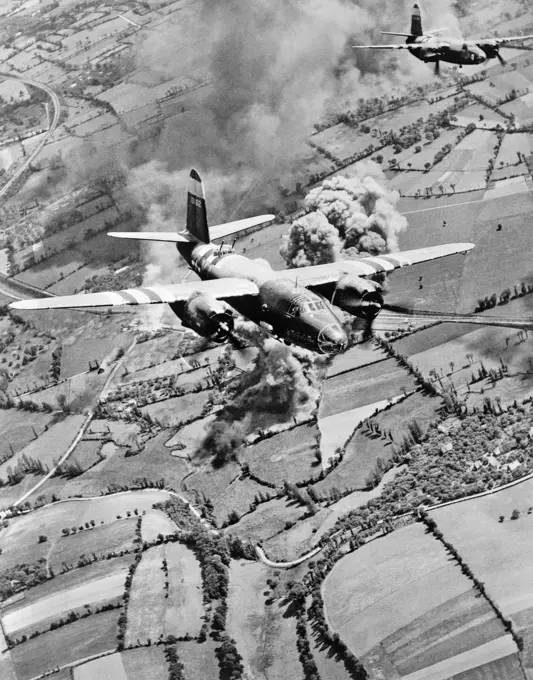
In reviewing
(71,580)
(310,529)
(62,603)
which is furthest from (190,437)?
(62,603)

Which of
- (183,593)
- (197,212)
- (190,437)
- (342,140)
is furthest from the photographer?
(342,140)

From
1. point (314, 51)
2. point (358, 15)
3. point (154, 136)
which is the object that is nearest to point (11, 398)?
point (154, 136)

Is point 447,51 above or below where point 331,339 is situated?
above

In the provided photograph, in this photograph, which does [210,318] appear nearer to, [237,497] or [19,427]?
[237,497]

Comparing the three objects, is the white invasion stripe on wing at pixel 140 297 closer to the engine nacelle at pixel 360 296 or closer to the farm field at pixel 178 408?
the engine nacelle at pixel 360 296

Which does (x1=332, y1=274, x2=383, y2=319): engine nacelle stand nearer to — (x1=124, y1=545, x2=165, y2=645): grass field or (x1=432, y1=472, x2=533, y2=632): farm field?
(x1=432, y1=472, x2=533, y2=632): farm field

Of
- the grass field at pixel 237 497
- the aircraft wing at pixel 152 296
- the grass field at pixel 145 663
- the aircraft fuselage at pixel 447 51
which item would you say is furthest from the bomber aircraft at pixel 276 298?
the aircraft fuselage at pixel 447 51

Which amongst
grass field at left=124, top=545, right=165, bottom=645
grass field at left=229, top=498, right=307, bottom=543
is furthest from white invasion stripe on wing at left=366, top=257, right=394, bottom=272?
grass field at left=124, top=545, right=165, bottom=645
